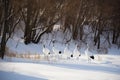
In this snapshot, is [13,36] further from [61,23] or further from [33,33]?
[61,23]

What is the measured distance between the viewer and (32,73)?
10.6 meters

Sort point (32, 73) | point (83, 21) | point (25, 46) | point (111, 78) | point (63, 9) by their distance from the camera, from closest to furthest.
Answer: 1. point (32, 73)
2. point (111, 78)
3. point (25, 46)
4. point (63, 9)
5. point (83, 21)

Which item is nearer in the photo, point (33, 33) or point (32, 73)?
point (32, 73)

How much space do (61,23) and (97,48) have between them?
4.38 metres

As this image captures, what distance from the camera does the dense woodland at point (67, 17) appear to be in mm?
26703

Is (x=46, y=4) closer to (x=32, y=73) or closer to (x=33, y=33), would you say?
(x=33, y=33)

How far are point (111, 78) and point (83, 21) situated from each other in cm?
1998

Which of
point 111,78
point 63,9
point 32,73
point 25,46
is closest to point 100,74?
point 111,78

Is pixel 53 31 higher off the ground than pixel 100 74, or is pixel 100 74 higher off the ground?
pixel 53 31

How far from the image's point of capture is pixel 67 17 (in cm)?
3078

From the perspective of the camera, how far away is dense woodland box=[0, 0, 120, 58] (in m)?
26.7

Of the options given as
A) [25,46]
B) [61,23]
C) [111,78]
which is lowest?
[111,78]

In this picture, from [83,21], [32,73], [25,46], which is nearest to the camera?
[32,73]

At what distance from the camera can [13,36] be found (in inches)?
1149
